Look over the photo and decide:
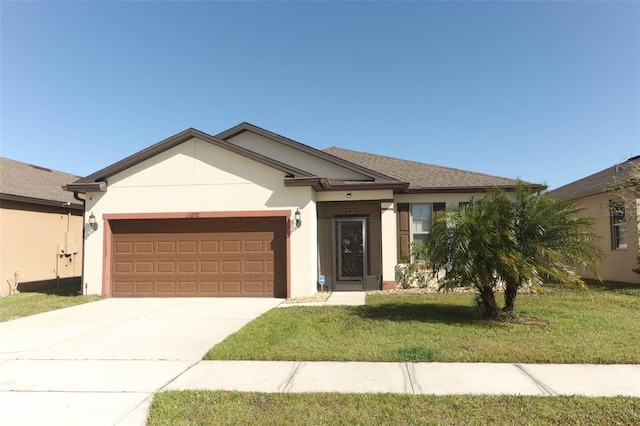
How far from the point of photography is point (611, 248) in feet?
49.5

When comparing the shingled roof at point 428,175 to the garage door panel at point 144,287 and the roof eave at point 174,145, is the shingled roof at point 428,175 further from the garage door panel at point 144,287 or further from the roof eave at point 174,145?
the garage door panel at point 144,287

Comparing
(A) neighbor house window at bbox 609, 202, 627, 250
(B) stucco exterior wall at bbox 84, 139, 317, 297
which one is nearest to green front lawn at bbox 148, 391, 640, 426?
(B) stucco exterior wall at bbox 84, 139, 317, 297

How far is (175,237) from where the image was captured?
40.8 ft

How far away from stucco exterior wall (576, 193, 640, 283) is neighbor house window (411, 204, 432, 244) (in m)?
5.38

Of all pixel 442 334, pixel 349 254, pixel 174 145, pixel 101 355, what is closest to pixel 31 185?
pixel 174 145

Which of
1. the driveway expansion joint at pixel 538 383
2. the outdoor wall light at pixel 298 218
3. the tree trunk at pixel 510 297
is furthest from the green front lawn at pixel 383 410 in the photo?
the outdoor wall light at pixel 298 218

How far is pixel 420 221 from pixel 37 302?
12.1m

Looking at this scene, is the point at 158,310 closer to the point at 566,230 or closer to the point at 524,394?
the point at 524,394

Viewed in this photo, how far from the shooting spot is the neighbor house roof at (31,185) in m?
14.0

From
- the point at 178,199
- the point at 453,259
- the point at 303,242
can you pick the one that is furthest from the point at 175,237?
the point at 453,259

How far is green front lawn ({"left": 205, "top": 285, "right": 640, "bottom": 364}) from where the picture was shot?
576cm

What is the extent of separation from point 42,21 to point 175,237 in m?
7.15

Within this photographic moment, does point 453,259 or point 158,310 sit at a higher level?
point 453,259

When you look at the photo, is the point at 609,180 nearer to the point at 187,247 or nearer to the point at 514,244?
the point at 514,244
